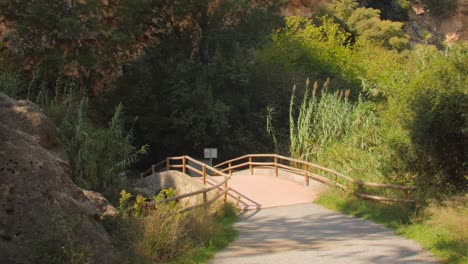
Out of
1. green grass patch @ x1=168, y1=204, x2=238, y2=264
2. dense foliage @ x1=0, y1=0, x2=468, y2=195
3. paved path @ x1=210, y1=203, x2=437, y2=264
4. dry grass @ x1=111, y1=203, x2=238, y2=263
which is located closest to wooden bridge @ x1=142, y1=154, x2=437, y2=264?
paved path @ x1=210, y1=203, x2=437, y2=264

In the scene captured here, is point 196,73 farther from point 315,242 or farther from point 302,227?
point 315,242

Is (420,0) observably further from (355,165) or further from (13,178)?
(13,178)

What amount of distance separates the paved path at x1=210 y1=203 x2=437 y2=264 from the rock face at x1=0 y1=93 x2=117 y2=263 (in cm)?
242

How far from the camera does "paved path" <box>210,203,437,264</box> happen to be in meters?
9.27

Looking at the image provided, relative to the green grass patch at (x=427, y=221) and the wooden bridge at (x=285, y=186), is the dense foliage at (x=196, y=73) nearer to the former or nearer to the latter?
the wooden bridge at (x=285, y=186)

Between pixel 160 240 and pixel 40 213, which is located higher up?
pixel 40 213

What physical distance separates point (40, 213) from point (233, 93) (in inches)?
987

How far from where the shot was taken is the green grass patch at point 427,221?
30.6 ft

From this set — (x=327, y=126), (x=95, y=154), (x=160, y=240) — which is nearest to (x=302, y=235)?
(x=160, y=240)

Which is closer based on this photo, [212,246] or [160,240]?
[160,240]

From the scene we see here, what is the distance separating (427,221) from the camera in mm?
11641

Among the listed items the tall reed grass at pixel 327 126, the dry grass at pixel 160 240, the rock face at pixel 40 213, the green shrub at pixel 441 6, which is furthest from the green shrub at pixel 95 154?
the green shrub at pixel 441 6

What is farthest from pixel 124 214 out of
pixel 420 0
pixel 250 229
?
pixel 420 0

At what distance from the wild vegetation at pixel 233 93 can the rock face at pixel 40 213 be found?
270 centimetres
